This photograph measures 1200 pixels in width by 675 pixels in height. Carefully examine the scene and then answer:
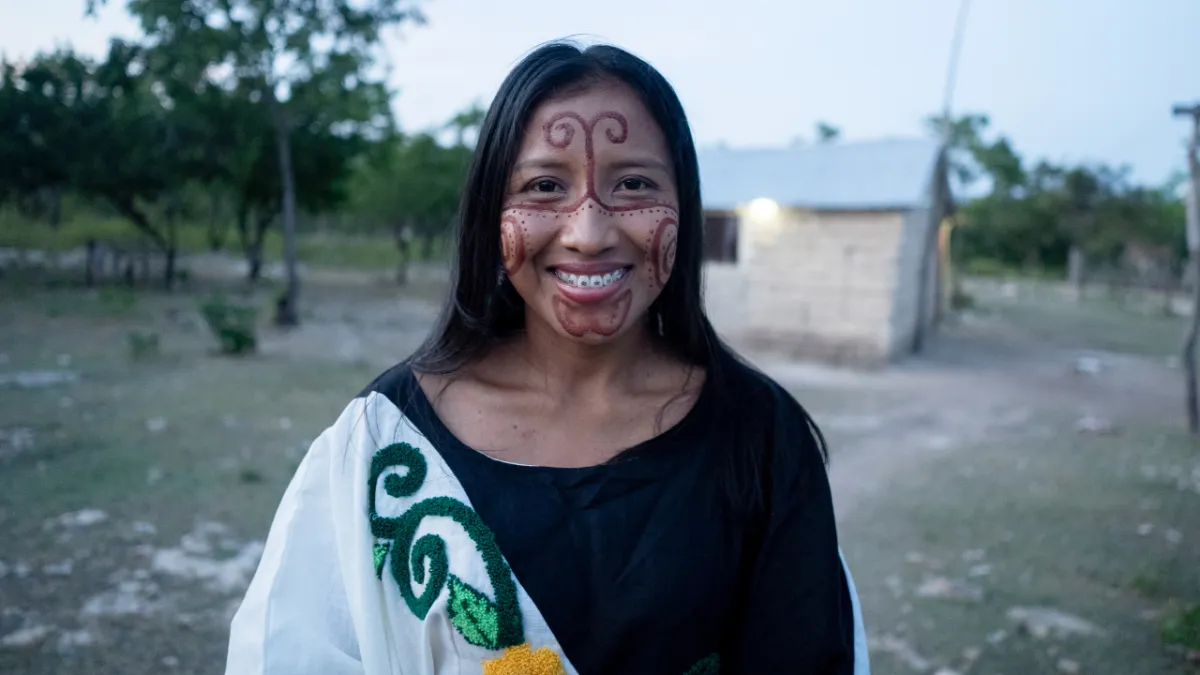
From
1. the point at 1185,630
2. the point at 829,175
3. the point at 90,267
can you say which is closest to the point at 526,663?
the point at 1185,630

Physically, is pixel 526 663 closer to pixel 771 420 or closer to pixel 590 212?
pixel 771 420

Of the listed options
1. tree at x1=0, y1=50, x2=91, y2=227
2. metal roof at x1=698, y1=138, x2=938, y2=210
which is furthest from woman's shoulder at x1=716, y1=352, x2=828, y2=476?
tree at x1=0, y1=50, x2=91, y2=227

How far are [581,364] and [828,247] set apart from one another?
1124cm

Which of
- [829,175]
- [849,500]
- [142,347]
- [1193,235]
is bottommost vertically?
[849,500]

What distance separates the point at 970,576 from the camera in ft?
14.0

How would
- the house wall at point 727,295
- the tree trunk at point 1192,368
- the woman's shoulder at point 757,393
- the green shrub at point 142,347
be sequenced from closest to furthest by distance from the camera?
the woman's shoulder at point 757,393 → the tree trunk at point 1192,368 → the green shrub at point 142,347 → the house wall at point 727,295

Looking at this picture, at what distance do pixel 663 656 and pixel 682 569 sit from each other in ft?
0.44

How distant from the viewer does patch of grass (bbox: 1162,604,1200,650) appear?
3.45 meters

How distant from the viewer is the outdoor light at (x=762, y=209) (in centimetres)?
1269

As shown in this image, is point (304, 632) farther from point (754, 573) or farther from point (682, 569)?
point (754, 573)

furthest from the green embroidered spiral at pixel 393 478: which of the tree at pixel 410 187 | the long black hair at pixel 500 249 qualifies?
the tree at pixel 410 187

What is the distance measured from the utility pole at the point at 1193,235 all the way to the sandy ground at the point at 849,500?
1.13 ft

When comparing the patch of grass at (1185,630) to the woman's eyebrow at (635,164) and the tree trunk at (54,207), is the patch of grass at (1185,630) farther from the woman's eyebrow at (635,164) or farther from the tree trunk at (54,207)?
the tree trunk at (54,207)

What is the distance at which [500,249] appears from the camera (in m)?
1.54
